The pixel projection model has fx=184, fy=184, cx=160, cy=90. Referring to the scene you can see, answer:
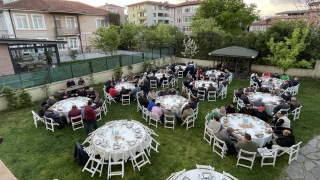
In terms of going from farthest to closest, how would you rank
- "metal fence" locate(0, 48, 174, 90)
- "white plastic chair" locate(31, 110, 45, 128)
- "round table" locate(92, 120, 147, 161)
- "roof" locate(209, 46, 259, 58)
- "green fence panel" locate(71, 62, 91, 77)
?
"roof" locate(209, 46, 259, 58), "green fence panel" locate(71, 62, 91, 77), "metal fence" locate(0, 48, 174, 90), "white plastic chair" locate(31, 110, 45, 128), "round table" locate(92, 120, 147, 161)

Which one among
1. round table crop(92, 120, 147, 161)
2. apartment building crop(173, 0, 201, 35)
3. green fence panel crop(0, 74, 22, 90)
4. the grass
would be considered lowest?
the grass

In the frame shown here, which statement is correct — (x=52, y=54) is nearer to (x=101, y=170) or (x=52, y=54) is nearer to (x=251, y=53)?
(x=101, y=170)

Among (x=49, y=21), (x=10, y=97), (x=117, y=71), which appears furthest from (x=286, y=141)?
(x=49, y=21)

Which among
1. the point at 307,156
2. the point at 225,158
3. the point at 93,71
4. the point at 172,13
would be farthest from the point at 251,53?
the point at 172,13

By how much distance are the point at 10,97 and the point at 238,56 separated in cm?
1606

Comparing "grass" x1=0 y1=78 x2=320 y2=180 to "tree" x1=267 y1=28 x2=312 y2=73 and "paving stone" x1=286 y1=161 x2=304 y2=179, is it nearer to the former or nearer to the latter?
"paving stone" x1=286 y1=161 x2=304 y2=179

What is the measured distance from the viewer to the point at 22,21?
76.6ft

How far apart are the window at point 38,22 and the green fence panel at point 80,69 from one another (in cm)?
1672

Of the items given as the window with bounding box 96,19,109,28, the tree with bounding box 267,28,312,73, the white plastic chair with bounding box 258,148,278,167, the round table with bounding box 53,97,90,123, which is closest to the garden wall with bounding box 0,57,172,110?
the round table with bounding box 53,97,90,123

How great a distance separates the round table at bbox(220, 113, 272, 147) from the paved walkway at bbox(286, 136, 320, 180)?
1.07 metres

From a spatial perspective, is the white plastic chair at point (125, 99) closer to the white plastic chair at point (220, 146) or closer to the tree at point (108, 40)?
the white plastic chair at point (220, 146)

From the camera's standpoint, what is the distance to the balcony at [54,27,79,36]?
26.7m

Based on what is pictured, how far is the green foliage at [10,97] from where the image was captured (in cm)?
1015

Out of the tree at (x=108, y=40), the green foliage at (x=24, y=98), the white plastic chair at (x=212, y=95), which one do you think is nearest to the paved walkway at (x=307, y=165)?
the white plastic chair at (x=212, y=95)
